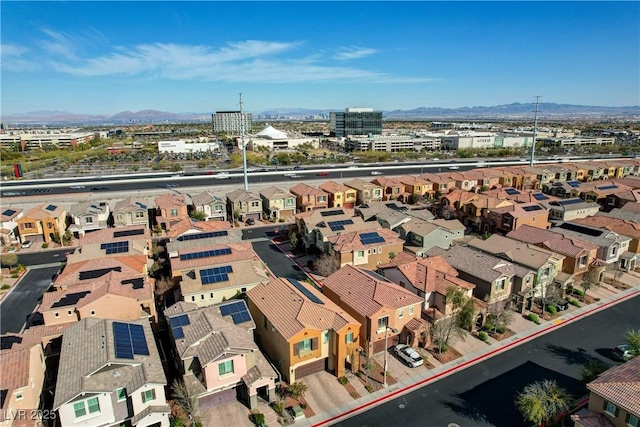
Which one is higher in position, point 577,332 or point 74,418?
point 74,418

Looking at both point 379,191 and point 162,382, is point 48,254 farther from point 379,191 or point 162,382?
point 379,191

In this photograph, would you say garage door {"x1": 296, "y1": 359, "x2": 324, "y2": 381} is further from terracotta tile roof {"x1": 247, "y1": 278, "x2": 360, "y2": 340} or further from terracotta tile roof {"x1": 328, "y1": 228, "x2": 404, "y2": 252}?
terracotta tile roof {"x1": 328, "y1": 228, "x2": 404, "y2": 252}

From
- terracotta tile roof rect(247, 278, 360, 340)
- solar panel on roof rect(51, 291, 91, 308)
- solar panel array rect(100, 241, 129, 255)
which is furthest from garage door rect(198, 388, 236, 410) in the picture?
solar panel array rect(100, 241, 129, 255)

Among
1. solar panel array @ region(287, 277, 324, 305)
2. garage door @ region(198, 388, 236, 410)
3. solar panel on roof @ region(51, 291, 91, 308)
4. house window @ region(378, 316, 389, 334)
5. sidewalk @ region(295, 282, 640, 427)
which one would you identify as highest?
solar panel array @ region(287, 277, 324, 305)

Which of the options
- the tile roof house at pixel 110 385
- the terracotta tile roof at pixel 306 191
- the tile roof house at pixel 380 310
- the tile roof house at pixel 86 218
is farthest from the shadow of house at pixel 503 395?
the tile roof house at pixel 86 218

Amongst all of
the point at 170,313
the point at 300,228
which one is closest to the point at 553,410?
the point at 170,313

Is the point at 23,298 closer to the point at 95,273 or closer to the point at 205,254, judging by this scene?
the point at 95,273
